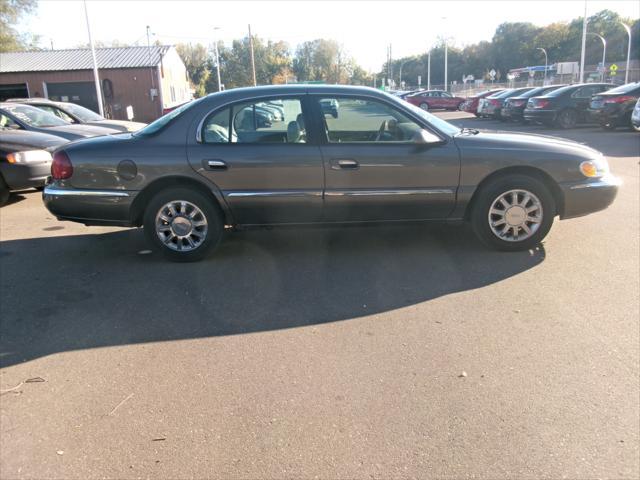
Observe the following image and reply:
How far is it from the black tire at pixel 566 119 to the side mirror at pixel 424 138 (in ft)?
55.7

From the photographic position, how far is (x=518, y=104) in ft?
75.7

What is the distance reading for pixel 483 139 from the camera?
215 inches

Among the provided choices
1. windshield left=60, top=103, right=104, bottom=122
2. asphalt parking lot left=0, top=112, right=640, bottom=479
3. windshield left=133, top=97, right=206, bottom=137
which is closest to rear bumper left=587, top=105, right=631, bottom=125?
asphalt parking lot left=0, top=112, right=640, bottom=479

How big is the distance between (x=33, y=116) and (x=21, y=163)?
2.66 m

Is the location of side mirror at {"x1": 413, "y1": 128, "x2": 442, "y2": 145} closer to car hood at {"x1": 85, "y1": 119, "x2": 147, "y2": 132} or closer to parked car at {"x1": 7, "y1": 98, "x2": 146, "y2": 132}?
car hood at {"x1": 85, "y1": 119, "x2": 147, "y2": 132}

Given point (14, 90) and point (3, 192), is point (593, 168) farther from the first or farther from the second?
point (14, 90)

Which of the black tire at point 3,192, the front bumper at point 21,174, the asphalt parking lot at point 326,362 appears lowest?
the asphalt parking lot at point 326,362

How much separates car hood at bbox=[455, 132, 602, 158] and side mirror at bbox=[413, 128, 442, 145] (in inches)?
10.3

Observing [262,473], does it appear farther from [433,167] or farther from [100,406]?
[433,167]

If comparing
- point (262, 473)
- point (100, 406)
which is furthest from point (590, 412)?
point (100, 406)

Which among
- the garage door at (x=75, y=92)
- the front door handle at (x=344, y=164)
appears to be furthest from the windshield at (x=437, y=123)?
the garage door at (x=75, y=92)

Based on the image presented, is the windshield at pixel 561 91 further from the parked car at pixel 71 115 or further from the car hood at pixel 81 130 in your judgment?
the car hood at pixel 81 130

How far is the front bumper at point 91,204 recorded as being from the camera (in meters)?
5.40

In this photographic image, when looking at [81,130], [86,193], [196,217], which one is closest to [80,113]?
[81,130]
